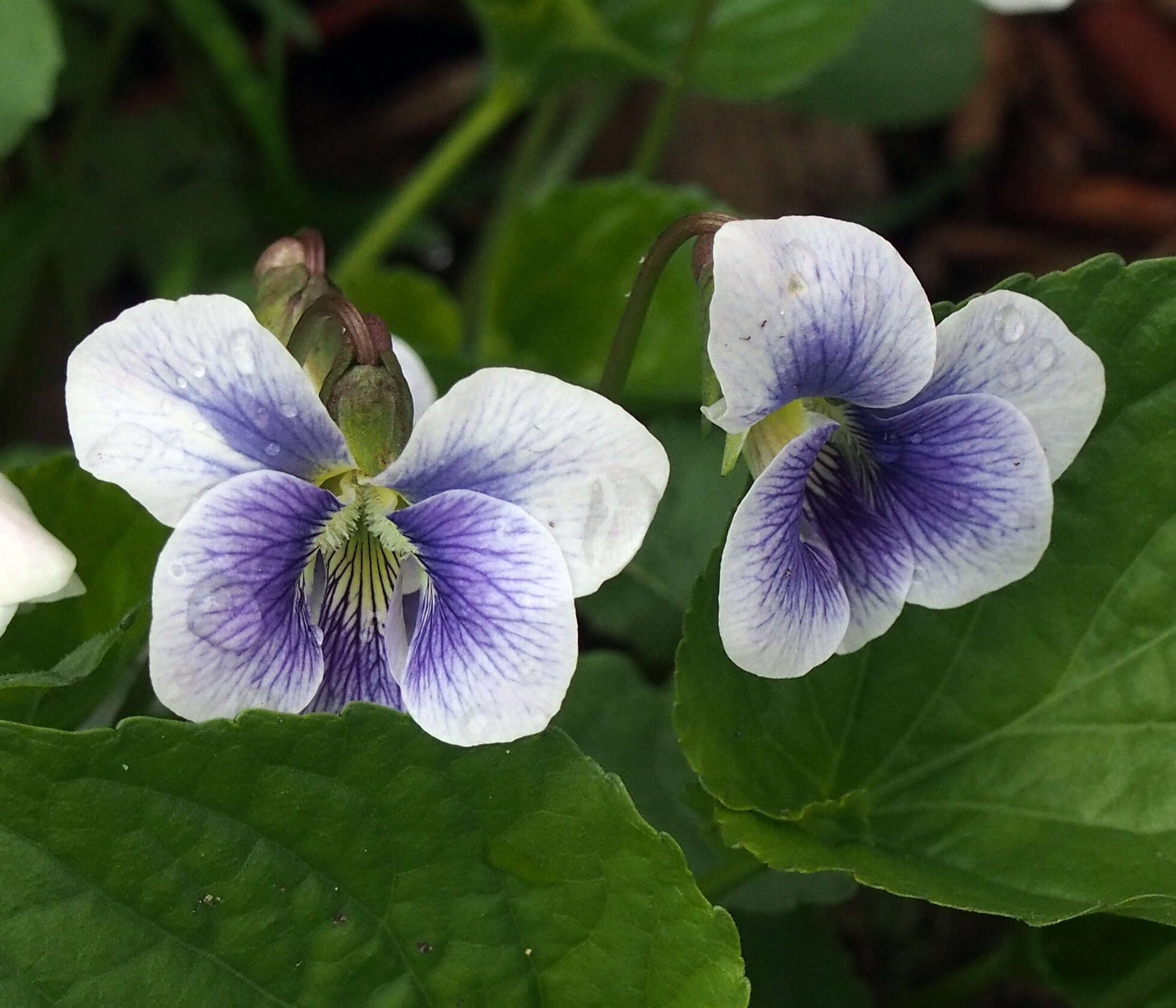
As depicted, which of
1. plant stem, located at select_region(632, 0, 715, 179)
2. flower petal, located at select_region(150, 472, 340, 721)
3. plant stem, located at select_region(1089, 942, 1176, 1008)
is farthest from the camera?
plant stem, located at select_region(632, 0, 715, 179)

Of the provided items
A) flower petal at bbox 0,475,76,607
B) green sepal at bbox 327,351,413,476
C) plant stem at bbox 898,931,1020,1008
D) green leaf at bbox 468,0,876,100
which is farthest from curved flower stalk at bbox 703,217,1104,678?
green leaf at bbox 468,0,876,100

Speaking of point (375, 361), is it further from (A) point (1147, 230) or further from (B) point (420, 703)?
(A) point (1147, 230)

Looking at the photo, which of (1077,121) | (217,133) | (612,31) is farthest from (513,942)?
(1077,121)

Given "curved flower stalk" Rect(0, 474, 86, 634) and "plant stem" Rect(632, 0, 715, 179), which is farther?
"plant stem" Rect(632, 0, 715, 179)

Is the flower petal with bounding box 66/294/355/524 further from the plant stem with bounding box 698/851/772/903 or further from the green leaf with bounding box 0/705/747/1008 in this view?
the plant stem with bounding box 698/851/772/903

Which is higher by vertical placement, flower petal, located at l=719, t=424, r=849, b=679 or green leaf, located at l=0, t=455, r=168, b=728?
flower petal, located at l=719, t=424, r=849, b=679

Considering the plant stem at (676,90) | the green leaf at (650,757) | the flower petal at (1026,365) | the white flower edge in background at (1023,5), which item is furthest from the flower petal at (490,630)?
the white flower edge in background at (1023,5)

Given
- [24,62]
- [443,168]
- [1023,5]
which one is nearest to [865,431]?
[1023,5]
